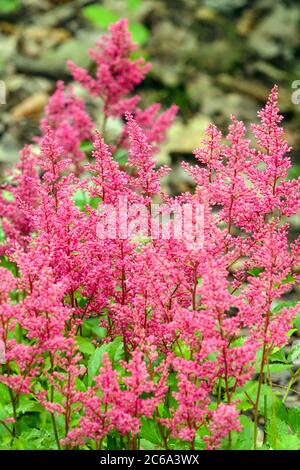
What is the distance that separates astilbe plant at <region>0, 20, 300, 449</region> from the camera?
8.17 ft

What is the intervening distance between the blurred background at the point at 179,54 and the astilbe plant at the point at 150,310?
5461 millimetres

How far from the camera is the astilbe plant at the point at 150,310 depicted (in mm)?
2490

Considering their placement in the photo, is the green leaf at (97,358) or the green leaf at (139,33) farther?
the green leaf at (139,33)

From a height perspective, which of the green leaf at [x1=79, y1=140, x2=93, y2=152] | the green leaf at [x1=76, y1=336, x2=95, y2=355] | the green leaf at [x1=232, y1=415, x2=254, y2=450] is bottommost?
the green leaf at [x1=232, y1=415, x2=254, y2=450]

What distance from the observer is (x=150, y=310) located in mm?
2992

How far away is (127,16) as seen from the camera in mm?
10547

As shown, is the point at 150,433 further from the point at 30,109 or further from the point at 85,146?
the point at 30,109

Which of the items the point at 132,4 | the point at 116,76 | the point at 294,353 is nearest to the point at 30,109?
the point at 132,4

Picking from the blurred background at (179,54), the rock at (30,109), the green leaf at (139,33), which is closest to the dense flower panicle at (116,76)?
the blurred background at (179,54)

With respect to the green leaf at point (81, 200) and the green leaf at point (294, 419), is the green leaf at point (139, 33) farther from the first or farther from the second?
the green leaf at point (294, 419)

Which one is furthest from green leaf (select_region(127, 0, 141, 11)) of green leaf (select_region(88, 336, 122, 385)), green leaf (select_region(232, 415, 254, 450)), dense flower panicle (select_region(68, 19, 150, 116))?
green leaf (select_region(232, 415, 254, 450))

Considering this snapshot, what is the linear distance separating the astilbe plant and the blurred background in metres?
5.46

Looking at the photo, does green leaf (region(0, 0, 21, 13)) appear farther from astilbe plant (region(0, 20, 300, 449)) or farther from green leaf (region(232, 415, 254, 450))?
green leaf (region(232, 415, 254, 450))

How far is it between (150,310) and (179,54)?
772cm
